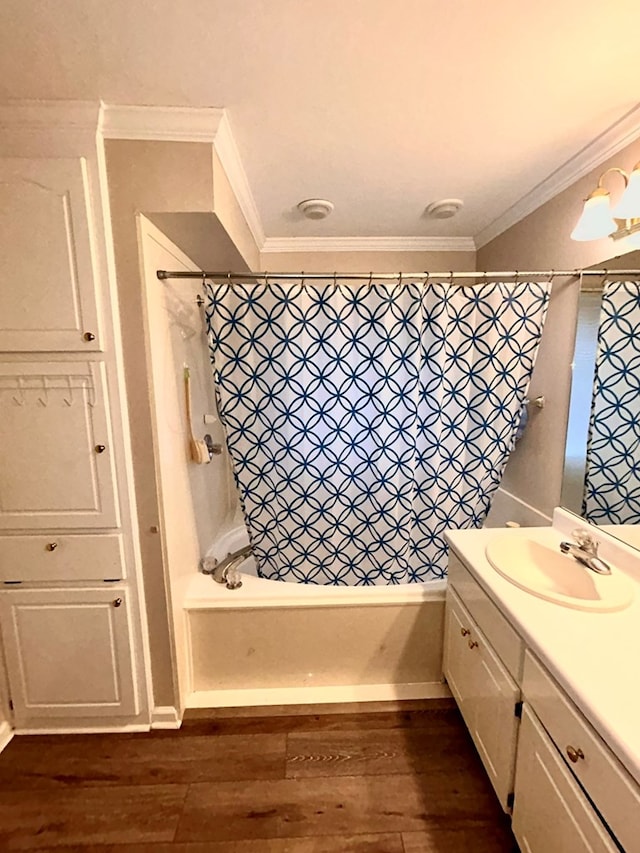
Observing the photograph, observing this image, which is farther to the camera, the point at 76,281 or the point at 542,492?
the point at 542,492

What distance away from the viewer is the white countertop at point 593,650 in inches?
30.3

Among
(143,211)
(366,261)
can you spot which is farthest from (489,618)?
(366,261)

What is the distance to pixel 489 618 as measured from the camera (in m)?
1.29

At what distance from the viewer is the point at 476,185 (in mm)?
1730

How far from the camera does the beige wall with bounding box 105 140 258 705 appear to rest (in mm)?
1308

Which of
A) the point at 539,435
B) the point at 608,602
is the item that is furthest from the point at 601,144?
the point at 608,602

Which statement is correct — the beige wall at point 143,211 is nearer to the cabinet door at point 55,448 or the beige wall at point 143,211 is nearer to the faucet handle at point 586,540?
the cabinet door at point 55,448

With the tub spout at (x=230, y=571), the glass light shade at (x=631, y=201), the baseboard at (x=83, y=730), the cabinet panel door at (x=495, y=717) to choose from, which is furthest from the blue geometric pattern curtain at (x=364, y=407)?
the baseboard at (x=83, y=730)

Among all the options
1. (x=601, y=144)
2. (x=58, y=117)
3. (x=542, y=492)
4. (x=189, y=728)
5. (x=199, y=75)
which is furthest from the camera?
(x=542, y=492)

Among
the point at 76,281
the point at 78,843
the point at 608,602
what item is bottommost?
the point at 78,843

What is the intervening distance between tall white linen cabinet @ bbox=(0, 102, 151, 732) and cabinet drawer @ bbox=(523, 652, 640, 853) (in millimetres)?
1418

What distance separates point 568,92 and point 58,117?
1.60m

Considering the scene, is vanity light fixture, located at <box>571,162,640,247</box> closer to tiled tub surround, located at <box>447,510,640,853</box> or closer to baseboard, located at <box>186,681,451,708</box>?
tiled tub surround, located at <box>447,510,640,853</box>

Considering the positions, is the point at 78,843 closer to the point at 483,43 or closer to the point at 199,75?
the point at 199,75
